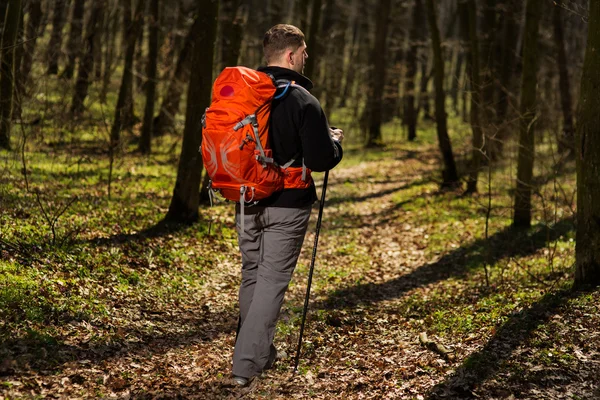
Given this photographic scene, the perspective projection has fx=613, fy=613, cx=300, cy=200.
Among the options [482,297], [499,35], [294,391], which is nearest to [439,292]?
[482,297]

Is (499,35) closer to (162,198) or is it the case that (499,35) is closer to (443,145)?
(443,145)

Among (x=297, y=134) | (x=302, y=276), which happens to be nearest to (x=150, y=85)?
(x=302, y=276)

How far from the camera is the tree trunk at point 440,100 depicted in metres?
14.9

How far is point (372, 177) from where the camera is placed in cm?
1850

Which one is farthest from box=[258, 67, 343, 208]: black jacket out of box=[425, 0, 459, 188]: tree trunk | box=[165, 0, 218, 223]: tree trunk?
box=[425, 0, 459, 188]: tree trunk

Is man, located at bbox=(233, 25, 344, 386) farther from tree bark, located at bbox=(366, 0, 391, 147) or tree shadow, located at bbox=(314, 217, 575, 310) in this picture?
tree bark, located at bbox=(366, 0, 391, 147)

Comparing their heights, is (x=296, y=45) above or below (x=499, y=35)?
below

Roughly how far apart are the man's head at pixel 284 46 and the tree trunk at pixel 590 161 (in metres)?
3.87

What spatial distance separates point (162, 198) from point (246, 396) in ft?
24.2

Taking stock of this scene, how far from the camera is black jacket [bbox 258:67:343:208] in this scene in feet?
14.3

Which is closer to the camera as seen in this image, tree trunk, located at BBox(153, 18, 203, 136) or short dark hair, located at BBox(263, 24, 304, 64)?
short dark hair, located at BBox(263, 24, 304, 64)

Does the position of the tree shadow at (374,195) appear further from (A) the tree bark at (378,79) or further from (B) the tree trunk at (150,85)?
(A) the tree bark at (378,79)

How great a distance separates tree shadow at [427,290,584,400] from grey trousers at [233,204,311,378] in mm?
1417

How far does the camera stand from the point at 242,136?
14.1 ft
